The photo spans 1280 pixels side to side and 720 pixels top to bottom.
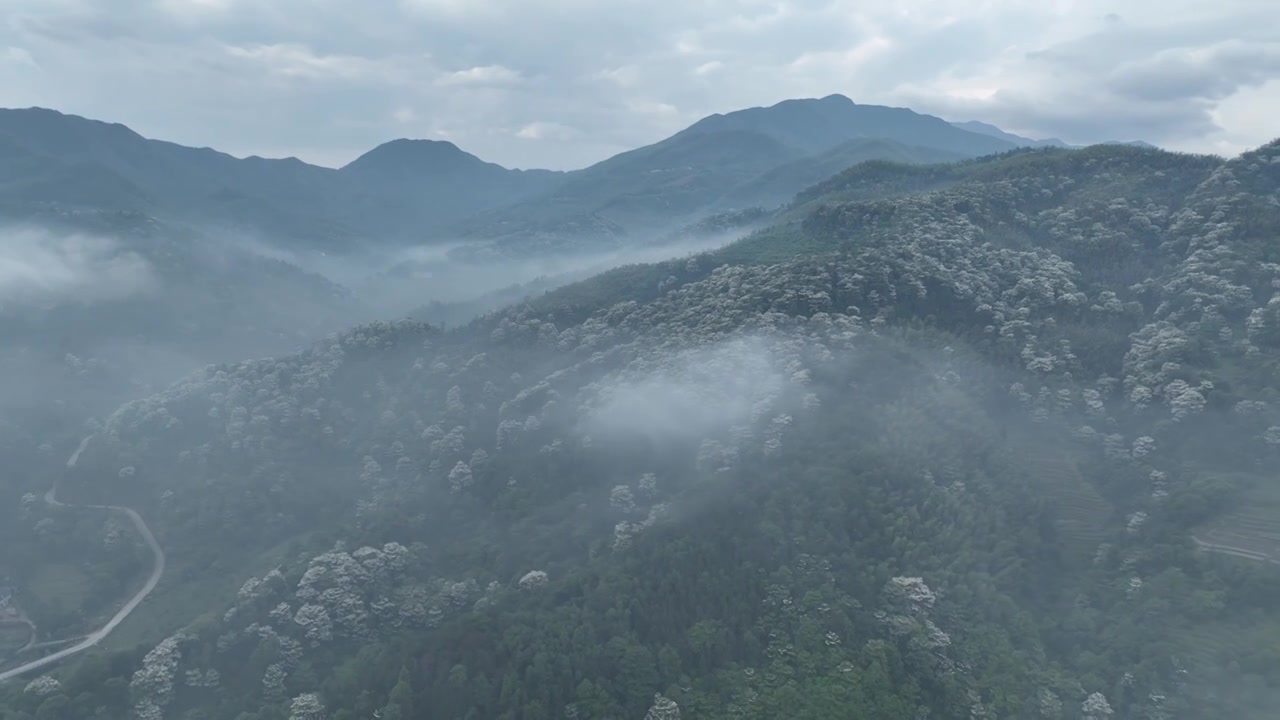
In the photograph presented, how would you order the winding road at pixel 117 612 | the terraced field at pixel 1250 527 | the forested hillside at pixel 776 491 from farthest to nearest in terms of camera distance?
the winding road at pixel 117 612 → the terraced field at pixel 1250 527 → the forested hillside at pixel 776 491

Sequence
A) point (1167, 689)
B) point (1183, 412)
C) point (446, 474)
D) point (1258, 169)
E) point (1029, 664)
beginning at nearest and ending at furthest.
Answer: point (1167, 689), point (1029, 664), point (1183, 412), point (446, 474), point (1258, 169)

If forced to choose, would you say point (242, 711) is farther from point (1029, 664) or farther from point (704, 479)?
point (1029, 664)

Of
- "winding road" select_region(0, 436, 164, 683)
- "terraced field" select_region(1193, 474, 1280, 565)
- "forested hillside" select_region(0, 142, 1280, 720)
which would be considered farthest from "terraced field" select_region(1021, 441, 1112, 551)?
"winding road" select_region(0, 436, 164, 683)

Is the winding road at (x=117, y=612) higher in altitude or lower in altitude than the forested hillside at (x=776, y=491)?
lower

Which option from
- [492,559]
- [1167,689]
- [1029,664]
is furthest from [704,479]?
[1167,689]

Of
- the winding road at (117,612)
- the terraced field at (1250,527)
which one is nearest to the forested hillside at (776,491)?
the terraced field at (1250,527)

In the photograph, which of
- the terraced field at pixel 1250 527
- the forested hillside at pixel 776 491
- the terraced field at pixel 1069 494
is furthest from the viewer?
the terraced field at pixel 1069 494

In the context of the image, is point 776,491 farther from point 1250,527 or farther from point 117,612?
point 117,612

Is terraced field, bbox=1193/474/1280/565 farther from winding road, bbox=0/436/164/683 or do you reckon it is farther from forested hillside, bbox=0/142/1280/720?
winding road, bbox=0/436/164/683

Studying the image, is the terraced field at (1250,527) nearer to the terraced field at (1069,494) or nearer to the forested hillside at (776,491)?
the forested hillside at (776,491)
